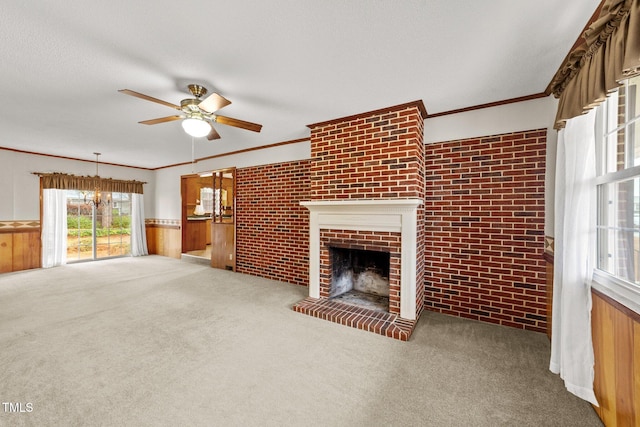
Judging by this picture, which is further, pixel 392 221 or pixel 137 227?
pixel 137 227

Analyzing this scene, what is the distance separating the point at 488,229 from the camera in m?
2.78

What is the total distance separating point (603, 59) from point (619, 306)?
1.25 metres

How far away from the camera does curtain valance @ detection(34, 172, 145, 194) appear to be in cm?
530

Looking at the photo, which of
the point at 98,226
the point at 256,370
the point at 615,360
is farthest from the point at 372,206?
the point at 98,226

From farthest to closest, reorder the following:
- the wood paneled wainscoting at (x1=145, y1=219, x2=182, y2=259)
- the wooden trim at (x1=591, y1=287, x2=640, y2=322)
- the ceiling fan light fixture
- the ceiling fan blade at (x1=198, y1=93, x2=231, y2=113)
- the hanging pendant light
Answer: the wood paneled wainscoting at (x1=145, y1=219, x2=182, y2=259), the hanging pendant light, the ceiling fan light fixture, the ceiling fan blade at (x1=198, y1=93, x2=231, y2=113), the wooden trim at (x1=591, y1=287, x2=640, y2=322)

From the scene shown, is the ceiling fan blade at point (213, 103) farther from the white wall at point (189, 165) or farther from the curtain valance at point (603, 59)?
the curtain valance at point (603, 59)

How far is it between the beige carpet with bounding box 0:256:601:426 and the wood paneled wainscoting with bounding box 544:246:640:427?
18 cm

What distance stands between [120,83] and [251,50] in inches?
52.6

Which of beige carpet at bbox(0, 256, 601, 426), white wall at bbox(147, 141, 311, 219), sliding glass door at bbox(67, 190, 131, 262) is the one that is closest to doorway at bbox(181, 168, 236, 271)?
white wall at bbox(147, 141, 311, 219)

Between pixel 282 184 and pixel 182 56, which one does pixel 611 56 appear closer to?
pixel 182 56

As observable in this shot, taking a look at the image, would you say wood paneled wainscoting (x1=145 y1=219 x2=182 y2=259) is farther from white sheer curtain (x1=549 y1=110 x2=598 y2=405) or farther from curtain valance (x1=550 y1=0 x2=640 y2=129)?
curtain valance (x1=550 y1=0 x2=640 y2=129)

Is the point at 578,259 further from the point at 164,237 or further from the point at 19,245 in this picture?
the point at 19,245

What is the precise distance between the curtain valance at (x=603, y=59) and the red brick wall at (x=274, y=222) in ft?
9.92

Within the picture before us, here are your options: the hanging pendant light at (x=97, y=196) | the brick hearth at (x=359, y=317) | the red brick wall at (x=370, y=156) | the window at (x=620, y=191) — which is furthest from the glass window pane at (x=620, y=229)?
the hanging pendant light at (x=97, y=196)
